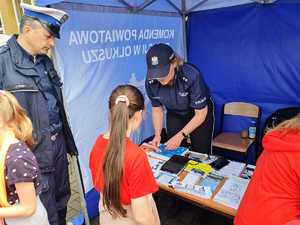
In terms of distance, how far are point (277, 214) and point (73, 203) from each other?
7.79ft

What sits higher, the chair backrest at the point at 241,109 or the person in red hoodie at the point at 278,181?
the person in red hoodie at the point at 278,181

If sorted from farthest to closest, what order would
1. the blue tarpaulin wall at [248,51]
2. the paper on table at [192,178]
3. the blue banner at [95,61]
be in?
the blue tarpaulin wall at [248,51] < the blue banner at [95,61] < the paper on table at [192,178]

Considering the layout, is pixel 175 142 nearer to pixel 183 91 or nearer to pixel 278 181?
pixel 183 91

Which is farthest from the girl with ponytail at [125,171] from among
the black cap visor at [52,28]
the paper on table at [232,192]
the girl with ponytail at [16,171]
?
the black cap visor at [52,28]

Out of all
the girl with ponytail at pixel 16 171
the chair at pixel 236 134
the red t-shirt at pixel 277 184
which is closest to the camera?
the red t-shirt at pixel 277 184

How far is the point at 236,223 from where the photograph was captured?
3.96ft

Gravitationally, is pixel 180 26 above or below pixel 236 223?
above

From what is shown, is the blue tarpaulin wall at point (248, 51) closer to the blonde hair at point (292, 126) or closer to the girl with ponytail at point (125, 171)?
the girl with ponytail at point (125, 171)

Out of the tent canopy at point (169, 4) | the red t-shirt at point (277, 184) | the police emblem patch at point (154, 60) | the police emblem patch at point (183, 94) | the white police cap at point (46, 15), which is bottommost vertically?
the red t-shirt at point (277, 184)

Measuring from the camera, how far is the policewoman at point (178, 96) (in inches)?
69.6

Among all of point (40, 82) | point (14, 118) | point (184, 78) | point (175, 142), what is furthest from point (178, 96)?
point (14, 118)

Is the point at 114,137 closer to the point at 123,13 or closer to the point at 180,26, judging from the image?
the point at 123,13

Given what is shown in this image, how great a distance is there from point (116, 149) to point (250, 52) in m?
2.63

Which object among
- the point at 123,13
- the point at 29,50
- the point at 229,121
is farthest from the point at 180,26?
the point at 29,50
